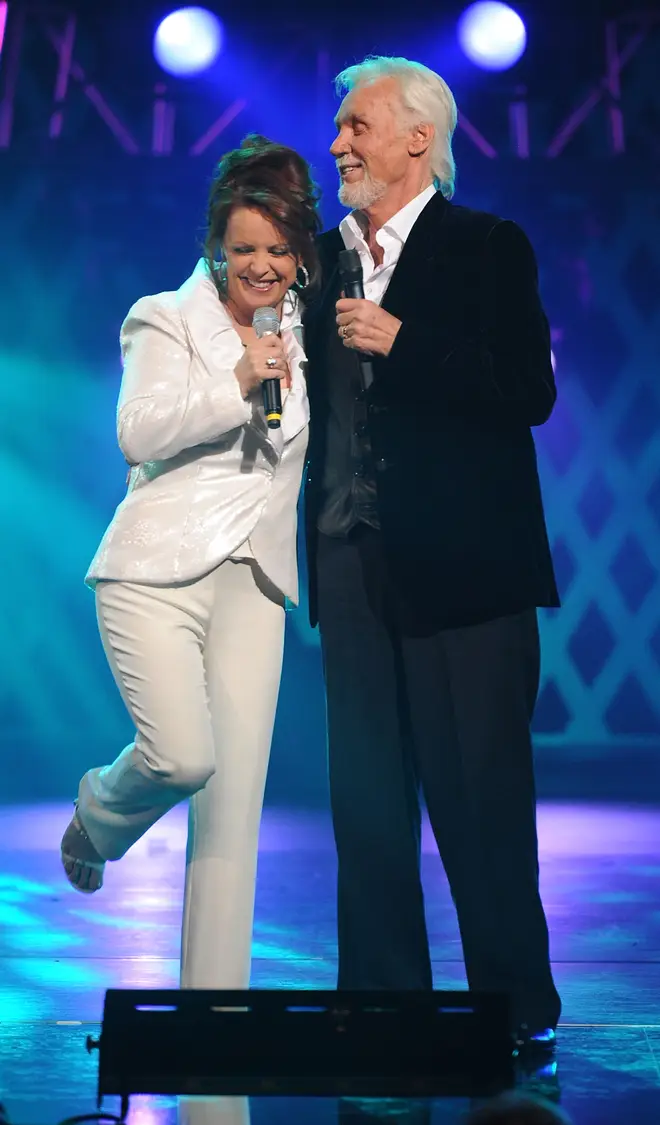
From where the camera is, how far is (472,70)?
16.0ft

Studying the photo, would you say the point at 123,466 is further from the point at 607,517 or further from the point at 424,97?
the point at 424,97

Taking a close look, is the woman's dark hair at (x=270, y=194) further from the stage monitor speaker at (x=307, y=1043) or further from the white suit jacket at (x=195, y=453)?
the stage monitor speaker at (x=307, y=1043)

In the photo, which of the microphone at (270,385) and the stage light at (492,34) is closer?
the microphone at (270,385)

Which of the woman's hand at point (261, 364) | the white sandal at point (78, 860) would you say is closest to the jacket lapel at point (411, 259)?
the woman's hand at point (261, 364)

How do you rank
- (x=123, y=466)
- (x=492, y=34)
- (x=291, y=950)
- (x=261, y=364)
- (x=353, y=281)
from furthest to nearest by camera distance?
(x=123, y=466)
(x=492, y=34)
(x=291, y=950)
(x=353, y=281)
(x=261, y=364)

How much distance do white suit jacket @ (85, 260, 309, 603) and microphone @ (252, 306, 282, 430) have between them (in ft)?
0.14

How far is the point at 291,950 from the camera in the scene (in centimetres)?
260

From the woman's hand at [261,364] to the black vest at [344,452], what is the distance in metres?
0.18

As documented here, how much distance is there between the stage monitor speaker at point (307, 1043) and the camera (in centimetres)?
155

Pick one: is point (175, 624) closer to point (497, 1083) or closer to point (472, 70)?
point (497, 1083)

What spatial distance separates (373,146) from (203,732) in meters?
0.93

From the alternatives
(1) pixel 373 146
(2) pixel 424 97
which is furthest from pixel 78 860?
(2) pixel 424 97

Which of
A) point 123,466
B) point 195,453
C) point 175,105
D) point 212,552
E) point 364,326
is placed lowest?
point 212,552

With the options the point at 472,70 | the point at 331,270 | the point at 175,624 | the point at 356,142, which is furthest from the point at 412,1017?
the point at 472,70
